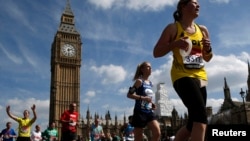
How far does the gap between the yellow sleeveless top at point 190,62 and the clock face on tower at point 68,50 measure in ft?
298

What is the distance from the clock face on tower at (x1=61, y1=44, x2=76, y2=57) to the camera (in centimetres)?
9344

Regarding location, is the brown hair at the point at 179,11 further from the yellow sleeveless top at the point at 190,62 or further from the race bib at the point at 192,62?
the race bib at the point at 192,62

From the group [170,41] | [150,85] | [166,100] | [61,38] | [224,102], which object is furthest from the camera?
[166,100]

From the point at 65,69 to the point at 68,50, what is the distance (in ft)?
18.4

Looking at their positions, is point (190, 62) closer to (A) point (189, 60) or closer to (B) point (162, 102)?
(A) point (189, 60)

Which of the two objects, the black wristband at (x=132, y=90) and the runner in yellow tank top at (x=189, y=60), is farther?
the black wristband at (x=132, y=90)

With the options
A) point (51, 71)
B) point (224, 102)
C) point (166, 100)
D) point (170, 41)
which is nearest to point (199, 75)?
point (170, 41)

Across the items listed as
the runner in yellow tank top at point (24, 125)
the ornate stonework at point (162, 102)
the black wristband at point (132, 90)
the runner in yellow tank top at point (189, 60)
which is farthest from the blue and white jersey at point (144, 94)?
the ornate stonework at point (162, 102)

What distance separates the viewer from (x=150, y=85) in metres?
7.27

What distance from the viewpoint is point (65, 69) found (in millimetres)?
93812

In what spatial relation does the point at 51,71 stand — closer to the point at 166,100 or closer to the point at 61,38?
the point at 61,38

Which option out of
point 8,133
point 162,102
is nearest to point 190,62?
point 8,133

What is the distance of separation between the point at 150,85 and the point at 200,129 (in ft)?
11.8

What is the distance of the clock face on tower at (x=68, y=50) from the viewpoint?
93438mm
